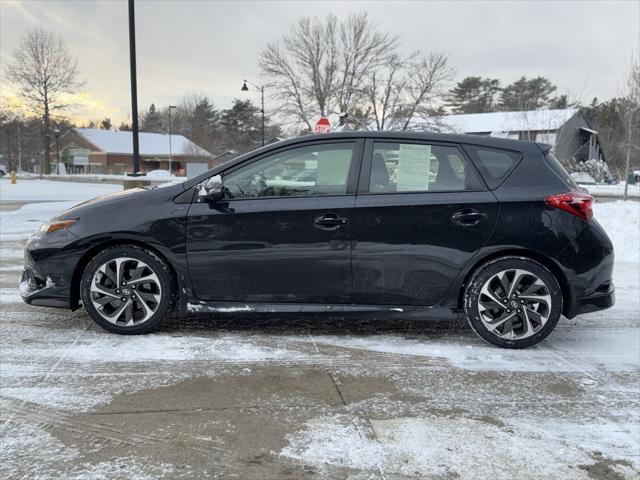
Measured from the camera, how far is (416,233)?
4.06 metres

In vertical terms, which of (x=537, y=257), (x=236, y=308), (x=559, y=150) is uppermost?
(x=559, y=150)

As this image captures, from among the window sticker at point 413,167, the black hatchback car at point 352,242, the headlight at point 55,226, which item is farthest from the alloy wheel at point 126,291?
the window sticker at point 413,167

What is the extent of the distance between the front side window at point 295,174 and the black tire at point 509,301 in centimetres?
130

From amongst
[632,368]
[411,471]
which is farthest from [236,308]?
[632,368]

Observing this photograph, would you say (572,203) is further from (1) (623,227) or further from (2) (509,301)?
(1) (623,227)

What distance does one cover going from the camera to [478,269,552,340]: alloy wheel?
4047 millimetres

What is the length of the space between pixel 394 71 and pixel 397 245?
131 ft

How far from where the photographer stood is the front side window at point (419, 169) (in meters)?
4.14

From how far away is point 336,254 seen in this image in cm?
405

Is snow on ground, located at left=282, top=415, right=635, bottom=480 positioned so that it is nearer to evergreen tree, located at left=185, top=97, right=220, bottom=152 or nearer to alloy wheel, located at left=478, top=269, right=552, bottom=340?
alloy wheel, located at left=478, top=269, right=552, bottom=340

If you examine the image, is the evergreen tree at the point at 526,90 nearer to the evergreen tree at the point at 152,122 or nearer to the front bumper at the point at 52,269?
the front bumper at the point at 52,269

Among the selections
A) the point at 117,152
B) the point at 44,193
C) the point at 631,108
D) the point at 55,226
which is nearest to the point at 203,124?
the point at 117,152

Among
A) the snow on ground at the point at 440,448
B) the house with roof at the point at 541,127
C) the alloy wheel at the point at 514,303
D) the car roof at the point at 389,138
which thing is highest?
the house with roof at the point at 541,127

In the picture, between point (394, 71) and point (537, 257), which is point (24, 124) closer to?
point (394, 71)
